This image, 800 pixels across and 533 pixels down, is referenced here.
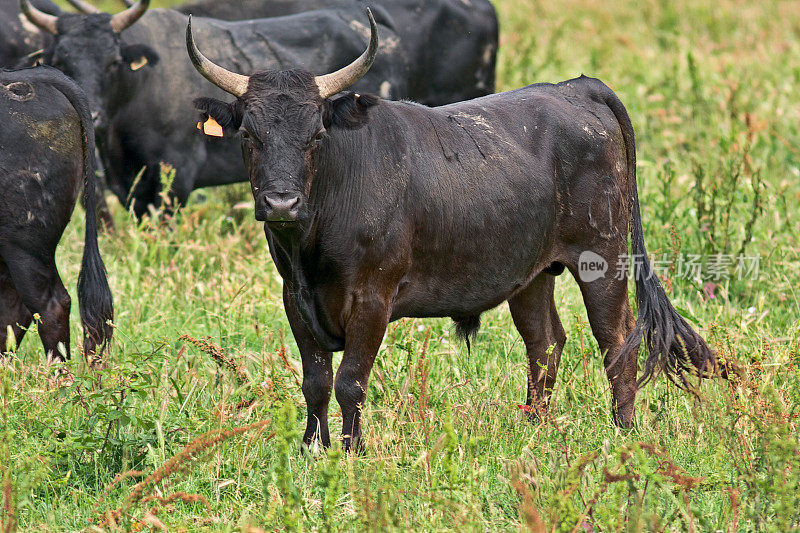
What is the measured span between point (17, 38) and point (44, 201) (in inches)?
150

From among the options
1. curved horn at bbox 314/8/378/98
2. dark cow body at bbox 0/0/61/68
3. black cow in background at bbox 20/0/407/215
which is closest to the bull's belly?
curved horn at bbox 314/8/378/98

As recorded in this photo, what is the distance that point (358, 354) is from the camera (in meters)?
4.49

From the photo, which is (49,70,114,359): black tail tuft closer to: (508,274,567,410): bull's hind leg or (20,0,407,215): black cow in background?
(20,0,407,215): black cow in background

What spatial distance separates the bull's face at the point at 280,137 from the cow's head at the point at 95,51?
11.2ft

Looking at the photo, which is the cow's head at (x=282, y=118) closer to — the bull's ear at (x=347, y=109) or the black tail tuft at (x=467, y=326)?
the bull's ear at (x=347, y=109)

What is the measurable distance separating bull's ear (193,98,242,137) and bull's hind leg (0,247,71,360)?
Result: 1.49 meters

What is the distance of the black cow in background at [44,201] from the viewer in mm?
5227

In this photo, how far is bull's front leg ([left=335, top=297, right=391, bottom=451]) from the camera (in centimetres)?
444

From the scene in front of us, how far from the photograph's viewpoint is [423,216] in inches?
180

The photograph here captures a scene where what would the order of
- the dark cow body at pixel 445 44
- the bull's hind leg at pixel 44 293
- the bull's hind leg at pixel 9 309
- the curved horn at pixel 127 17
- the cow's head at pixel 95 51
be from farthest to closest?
the dark cow body at pixel 445 44 → the curved horn at pixel 127 17 → the cow's head at pixel 95 51 → the bull's hind leg at pixel 9 309 → the bull's hind leg at pixel 44 293

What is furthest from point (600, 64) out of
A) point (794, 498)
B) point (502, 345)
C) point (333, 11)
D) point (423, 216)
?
point (794, 498)

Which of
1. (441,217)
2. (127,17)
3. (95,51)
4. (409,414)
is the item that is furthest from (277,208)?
(127,17)

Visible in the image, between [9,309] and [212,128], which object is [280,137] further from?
[9,309]

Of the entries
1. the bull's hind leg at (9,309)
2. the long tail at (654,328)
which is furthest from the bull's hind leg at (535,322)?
the bull's hind leg at (9,309)
